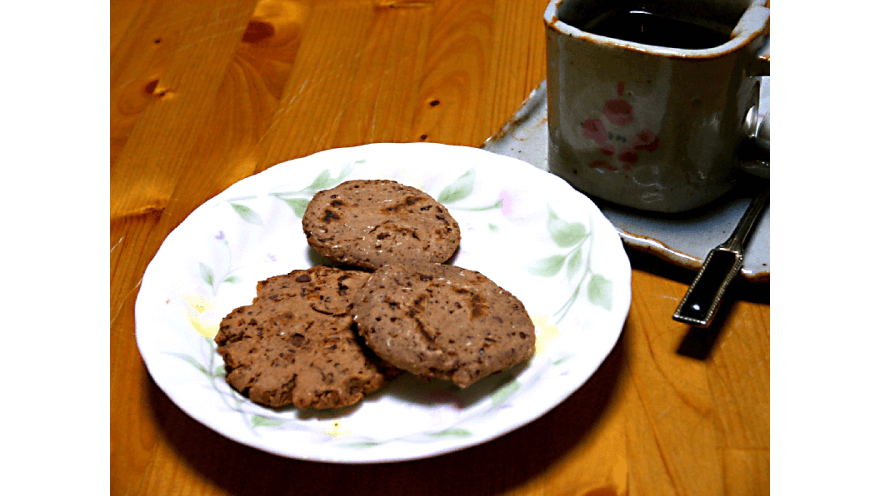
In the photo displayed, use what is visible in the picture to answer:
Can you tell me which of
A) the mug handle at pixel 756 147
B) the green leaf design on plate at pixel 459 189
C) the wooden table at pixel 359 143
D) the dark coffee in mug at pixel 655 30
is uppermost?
the dark coffee in mug at pixel 655 30

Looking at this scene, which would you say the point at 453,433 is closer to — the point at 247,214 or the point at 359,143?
the point at 247,214

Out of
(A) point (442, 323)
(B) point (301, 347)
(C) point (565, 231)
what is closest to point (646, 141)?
(C) point (565, 231)

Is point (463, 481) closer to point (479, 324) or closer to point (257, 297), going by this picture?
point (479, 324)

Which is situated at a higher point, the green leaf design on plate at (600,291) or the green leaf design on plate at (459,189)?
the green leaf design on plate at (600,291)

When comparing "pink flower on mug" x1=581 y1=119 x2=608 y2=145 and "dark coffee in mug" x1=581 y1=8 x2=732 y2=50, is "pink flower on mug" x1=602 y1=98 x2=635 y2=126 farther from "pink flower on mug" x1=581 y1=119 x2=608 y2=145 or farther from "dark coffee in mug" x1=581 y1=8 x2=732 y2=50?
"dark coffee in mug" x1=581 y1=8 x2=732 y2=50

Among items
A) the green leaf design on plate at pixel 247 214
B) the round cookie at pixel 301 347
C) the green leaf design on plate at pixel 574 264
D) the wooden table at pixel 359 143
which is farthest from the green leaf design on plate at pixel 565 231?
the green leaf design on plate at pixel 247 214

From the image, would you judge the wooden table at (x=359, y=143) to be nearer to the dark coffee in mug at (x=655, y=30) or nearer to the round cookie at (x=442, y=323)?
the round cookie at (x=442, y=323)
